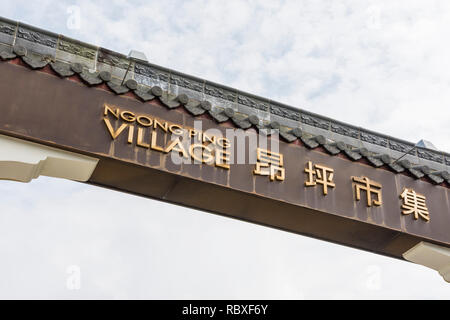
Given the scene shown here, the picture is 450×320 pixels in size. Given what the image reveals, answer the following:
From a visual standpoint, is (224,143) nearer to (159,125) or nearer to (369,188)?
(159,125)

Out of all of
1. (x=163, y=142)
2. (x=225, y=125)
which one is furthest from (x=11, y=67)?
(x=225, y=125)

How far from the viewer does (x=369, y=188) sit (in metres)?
8.81

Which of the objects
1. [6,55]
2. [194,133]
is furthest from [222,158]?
[6,55]

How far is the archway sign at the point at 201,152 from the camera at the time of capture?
295 inches

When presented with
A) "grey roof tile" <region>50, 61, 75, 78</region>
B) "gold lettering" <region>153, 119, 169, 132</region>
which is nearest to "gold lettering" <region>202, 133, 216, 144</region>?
"gold lettering" <region>153, 119, 169, 132</region>

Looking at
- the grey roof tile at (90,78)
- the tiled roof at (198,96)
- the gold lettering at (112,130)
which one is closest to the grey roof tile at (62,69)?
the tiled roof at (198,96)

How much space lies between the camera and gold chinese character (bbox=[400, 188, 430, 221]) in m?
8.85

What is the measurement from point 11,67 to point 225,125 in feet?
8.15

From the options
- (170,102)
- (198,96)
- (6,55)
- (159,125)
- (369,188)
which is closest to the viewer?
(6,55)

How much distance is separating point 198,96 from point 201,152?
1261 millimetres

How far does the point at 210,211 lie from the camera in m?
8.34

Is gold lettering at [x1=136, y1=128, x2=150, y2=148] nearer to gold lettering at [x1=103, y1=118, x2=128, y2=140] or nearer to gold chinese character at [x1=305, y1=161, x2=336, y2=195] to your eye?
gold lettering at [x1=103, y1=118, x2=128, y2=140]

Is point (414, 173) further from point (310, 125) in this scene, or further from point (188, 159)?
point (188, 159)

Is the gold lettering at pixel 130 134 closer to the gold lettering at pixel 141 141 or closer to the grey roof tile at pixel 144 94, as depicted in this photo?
the gold lettering at pixel 141 141
